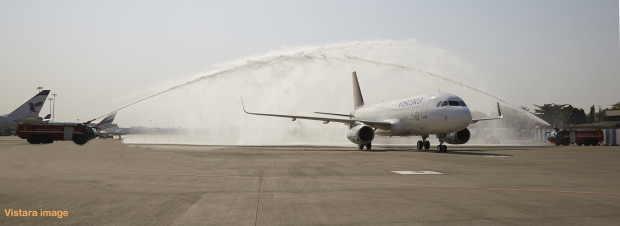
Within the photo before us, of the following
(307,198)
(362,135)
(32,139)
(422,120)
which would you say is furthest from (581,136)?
(32,139)

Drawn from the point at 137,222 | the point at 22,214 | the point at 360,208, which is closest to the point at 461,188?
the point at 360,208

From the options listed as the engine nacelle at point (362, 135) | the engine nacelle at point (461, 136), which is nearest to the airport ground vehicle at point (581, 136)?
the engine nacelle at point (461, 136)

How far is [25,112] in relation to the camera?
238ft

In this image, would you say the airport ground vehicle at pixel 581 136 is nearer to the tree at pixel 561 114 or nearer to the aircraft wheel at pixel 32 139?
the aircraft wheel at pixel 32 139

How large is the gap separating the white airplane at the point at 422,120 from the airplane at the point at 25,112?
57632 millimetres

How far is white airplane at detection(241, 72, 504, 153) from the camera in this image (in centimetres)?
2867

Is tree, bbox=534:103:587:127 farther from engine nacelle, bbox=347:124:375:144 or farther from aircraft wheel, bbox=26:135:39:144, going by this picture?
aircraft wheel, bbox=26:135:39:144

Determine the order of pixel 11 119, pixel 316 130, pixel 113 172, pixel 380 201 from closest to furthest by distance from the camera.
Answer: pixel 380 201 < pixel 113 172 < pixel 316 130 < pixel 11 119

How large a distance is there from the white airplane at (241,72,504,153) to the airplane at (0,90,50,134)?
5763cm

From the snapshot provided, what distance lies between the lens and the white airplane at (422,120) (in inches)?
1129

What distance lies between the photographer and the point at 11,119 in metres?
72.2

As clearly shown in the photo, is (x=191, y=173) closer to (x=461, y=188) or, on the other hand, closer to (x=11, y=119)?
(x=461, y=188)

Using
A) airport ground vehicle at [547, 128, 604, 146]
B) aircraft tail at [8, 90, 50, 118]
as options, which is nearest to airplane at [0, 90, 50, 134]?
aircraft tail at [8, 90, 50, 118]

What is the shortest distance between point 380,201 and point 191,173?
25.3 feet
